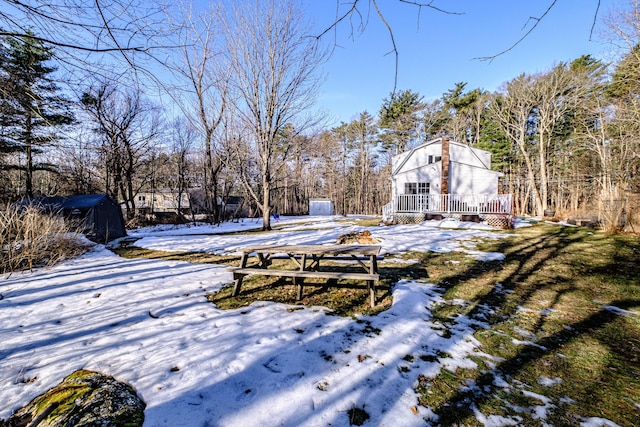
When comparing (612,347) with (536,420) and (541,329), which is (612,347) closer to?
(541,329)

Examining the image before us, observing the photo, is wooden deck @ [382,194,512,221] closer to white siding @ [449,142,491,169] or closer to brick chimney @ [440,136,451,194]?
brick chimney @ [440,136,451,194]

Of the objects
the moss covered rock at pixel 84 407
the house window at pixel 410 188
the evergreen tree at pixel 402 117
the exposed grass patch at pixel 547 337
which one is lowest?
the exposed grass patch at pixel 547 337

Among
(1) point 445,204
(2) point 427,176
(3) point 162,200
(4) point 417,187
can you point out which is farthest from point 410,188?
(3) point 162,200

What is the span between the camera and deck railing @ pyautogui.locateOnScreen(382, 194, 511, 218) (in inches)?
534

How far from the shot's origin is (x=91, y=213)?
35.4 ft

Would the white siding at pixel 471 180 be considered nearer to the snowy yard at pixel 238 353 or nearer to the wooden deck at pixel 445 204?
the wooden deck at pixel 445 204

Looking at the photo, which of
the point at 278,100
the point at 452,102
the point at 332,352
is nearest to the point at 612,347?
the point at 332,352

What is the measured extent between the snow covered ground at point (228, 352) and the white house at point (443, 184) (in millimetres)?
10694

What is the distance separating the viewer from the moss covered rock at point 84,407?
1691mm

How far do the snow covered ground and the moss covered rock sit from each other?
84mm

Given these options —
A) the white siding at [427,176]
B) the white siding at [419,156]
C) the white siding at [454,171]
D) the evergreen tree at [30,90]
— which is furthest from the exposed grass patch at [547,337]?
the white siding at [419,156]

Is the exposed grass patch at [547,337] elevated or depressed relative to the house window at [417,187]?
depressed

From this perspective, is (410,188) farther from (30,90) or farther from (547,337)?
(30,90)

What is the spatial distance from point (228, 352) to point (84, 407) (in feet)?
3.50
